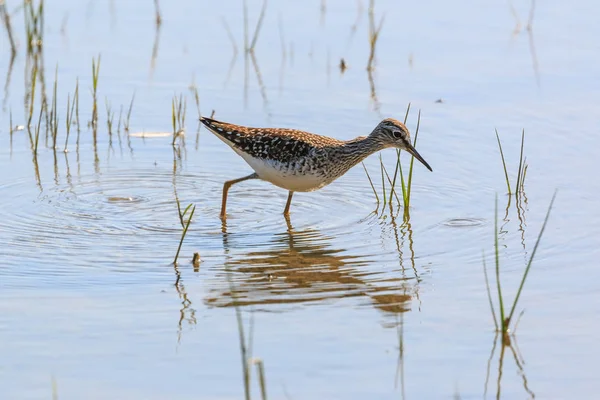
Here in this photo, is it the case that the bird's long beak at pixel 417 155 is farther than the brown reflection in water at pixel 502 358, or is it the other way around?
the bird's long beak at pixel 417 155

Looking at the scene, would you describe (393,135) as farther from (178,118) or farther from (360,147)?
(178,118)

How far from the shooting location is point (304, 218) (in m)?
11.0

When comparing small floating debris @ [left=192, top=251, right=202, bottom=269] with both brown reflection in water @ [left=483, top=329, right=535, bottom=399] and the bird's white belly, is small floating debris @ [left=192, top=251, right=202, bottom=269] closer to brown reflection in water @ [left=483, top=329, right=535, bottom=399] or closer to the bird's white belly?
the bird's white belly

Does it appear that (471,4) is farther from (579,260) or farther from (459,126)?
(579,260)

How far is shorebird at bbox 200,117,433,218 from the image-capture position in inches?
433

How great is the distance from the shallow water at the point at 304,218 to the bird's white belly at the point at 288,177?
329 millimetres

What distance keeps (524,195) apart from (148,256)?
3931mm

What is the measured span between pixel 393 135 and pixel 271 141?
1256 millimetres

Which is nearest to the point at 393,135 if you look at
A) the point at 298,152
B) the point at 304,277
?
the point at 298,152

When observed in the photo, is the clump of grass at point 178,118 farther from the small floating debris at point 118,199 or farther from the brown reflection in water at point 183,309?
the brown reflection in water at point 183,309

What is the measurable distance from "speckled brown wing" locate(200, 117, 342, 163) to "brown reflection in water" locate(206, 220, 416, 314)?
1042 millimetres

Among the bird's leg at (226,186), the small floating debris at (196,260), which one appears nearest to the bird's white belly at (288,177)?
the bird's leg at (226,186)

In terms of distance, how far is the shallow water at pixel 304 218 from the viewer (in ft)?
23.7

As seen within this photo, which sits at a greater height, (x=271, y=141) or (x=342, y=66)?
(x=342, y=66)
